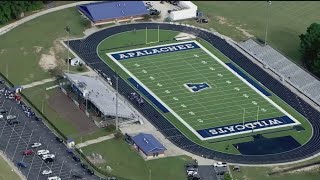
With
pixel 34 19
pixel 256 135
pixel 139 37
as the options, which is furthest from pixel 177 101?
pixel 34 19

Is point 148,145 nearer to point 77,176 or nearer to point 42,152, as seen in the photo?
point 77,176

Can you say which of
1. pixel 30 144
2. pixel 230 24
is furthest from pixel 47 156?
pixel 230 24

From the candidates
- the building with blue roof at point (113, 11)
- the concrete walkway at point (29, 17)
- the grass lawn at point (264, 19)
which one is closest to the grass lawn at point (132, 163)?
the grass lawn at point (264, 19)

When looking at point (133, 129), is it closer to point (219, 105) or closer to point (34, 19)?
point (219, 105)

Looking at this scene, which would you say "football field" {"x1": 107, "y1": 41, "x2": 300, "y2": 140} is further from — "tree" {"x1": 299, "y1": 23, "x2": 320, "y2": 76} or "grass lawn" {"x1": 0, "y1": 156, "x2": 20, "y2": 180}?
"grass lawn" {"x1": 0, "y1": 156, "x2": 20, "y2": 180}

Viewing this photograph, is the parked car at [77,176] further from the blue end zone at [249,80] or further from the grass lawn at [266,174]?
the blue end zone at [249,80]

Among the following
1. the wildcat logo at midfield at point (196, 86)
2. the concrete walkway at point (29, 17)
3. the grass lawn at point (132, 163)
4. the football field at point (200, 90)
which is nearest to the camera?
the grass lawn at point (132, 163)
